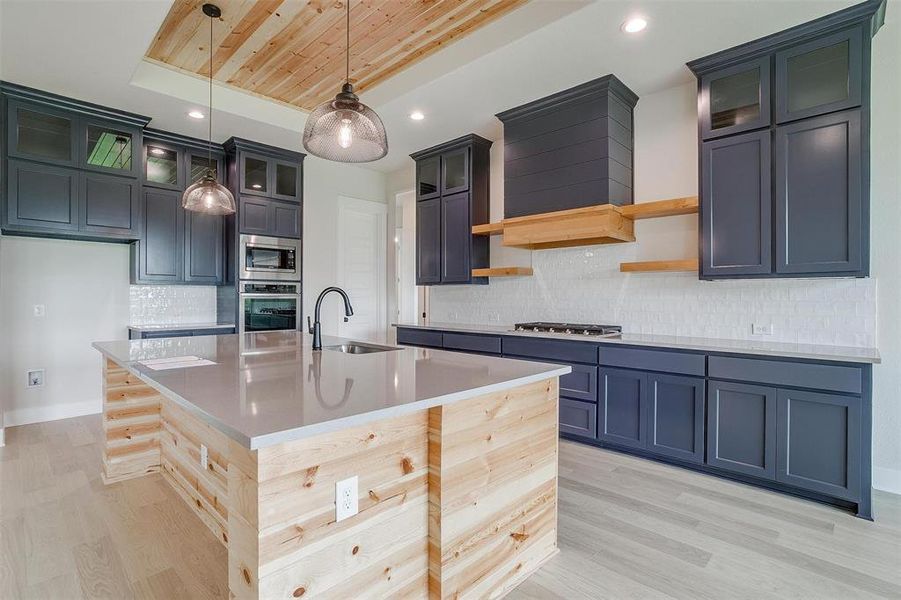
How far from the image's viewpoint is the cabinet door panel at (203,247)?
4688 mm

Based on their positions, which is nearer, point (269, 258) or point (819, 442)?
point (819, 442)

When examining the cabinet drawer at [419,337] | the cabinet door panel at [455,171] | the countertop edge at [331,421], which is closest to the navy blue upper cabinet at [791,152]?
the countertop edge at [331,421]

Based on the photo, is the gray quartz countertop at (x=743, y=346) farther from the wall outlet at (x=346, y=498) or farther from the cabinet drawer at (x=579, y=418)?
the wall outlet at (x=346, y=498)

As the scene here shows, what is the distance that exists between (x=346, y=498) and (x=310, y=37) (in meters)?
3.29

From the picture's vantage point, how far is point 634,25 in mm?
2760

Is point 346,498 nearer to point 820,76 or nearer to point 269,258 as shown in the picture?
point 820,76

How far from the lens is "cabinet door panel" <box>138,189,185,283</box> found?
442 centimetres

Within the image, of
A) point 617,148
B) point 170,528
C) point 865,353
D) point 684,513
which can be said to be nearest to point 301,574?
point 170,528

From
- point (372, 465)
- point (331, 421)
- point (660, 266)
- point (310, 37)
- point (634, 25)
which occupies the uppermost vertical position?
point (310, 37)

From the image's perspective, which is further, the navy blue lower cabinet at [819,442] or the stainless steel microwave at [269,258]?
the stainless steel microwave at [269,258]

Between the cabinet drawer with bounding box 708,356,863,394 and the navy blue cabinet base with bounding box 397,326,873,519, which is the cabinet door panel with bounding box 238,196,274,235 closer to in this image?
the navy blue cabinet base with bounding box 397,326,873,519

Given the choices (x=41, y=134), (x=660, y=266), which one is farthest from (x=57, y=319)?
(x=660, y=266)

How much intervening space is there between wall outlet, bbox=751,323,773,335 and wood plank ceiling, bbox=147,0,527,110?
2689 mm

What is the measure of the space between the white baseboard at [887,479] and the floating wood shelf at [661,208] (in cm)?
194
